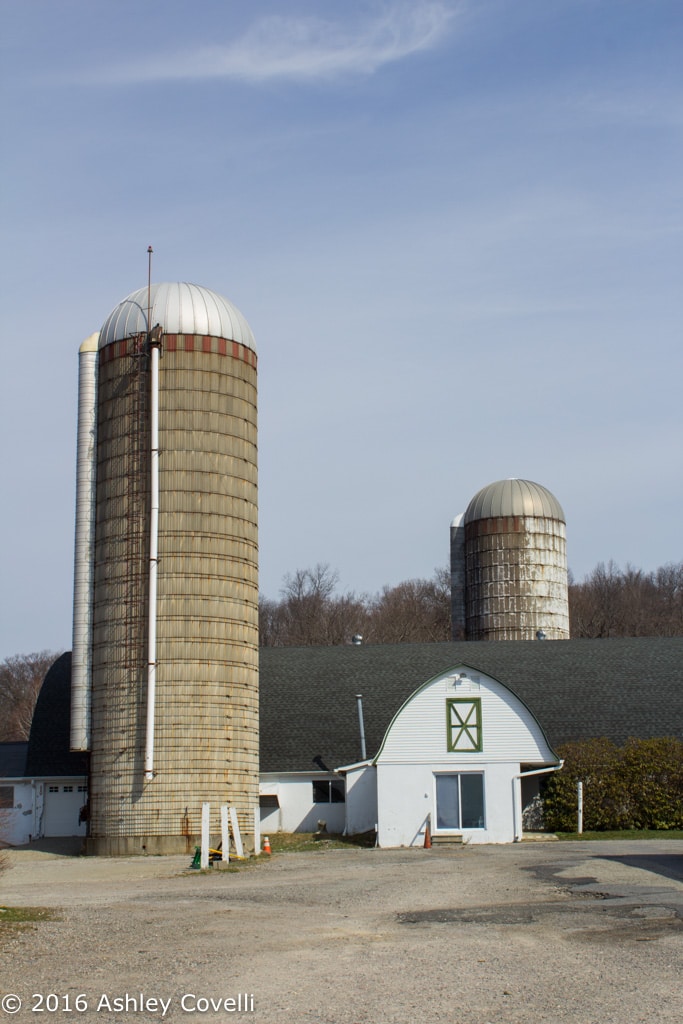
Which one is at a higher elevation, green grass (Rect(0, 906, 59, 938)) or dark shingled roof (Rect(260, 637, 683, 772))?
dark shingled roof (Rect(260, 637, 683, 772))

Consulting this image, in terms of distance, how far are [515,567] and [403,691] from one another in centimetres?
1103

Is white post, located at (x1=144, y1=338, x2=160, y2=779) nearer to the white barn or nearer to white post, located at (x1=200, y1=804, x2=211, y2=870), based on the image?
white post, located at (x1=200, y1=804, x2=211, y2=870)

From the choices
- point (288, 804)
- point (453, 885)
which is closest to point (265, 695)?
point (288, 804)

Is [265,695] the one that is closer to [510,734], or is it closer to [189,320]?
[510,734]

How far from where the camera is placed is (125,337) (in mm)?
34469

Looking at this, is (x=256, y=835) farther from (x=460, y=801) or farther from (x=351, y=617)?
(x=351, y=617)

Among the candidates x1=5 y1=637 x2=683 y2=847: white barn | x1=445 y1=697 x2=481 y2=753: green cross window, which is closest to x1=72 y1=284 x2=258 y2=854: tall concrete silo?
x1=5 y1=637 x2=683 y2=847: white barn

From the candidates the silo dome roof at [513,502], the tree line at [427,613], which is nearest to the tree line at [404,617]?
the tree line at [427,613]

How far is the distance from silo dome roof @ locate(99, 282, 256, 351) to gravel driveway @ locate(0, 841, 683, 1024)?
16.2m

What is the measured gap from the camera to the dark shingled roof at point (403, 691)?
38.8 meters

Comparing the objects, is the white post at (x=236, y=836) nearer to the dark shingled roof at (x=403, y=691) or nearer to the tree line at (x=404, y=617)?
the dark shingled roof at (x=403, y=691)

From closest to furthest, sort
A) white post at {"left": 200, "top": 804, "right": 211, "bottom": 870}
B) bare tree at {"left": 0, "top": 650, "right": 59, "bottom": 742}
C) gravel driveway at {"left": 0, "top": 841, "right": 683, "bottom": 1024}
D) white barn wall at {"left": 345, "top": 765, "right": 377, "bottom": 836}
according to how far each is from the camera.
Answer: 1. gravel driveway at {"left": 0, "top": 841, "right": 683, "bottom": 1024}
2. white post at {"left": 200, "top": 804, "right": 211, "bottom": 870}
3. white barn wall at {"left": 345, "top": 765, "right": 377, "bottom": 836}
4. bare tree at {"left": 0, "top": 650, "right": 59, "bottom": 742}

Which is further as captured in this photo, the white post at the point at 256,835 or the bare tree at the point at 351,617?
the bare tree at the point at 351,617

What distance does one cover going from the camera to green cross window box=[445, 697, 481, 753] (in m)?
33.3
